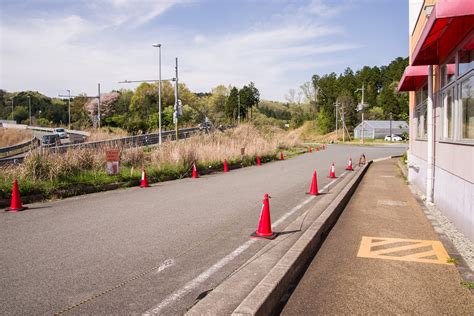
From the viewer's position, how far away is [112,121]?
190 feet

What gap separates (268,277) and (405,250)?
2754 mm

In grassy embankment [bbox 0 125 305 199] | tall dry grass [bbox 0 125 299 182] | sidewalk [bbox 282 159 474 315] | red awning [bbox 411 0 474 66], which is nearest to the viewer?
sidewalk [bbox 282 159 474 315]

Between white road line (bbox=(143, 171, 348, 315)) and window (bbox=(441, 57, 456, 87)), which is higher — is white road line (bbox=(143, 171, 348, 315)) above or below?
below

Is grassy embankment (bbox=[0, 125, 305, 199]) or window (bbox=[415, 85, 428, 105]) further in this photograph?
window (bbox=[415, 85, 428, 105])

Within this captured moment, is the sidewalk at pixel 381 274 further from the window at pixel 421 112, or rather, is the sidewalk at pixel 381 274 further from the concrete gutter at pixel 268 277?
the window at pixel 421 112

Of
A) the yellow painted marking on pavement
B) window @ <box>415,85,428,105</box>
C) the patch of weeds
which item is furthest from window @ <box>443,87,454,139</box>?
window @ <box>415,85,428,105</box>

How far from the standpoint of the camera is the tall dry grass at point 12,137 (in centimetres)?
→ 3728

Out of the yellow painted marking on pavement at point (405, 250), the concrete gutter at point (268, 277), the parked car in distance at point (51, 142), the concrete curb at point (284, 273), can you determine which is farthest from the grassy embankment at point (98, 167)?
the yellow painted marking on pavement at point (405, 250)

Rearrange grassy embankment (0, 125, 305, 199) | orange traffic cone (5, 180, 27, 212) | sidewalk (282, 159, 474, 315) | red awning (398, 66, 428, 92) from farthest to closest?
red awning (398, 66, 428, 92) → grassy embankment (0, 125, 305, 199) → orange traffic cone (5, 180, 27, 212) → sidewalk (282, 159, 474, 315)

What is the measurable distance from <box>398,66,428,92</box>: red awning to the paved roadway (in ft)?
17.2

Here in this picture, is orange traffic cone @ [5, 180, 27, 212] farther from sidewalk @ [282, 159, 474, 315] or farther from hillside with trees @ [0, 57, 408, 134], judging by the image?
hillside with trees @ [0, 57, 408, 134]

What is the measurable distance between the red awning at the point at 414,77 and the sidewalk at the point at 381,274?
550cm

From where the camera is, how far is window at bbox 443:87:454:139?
8159 millimetres

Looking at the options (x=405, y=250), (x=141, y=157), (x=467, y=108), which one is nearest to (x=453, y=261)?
(x=405, y=250)
